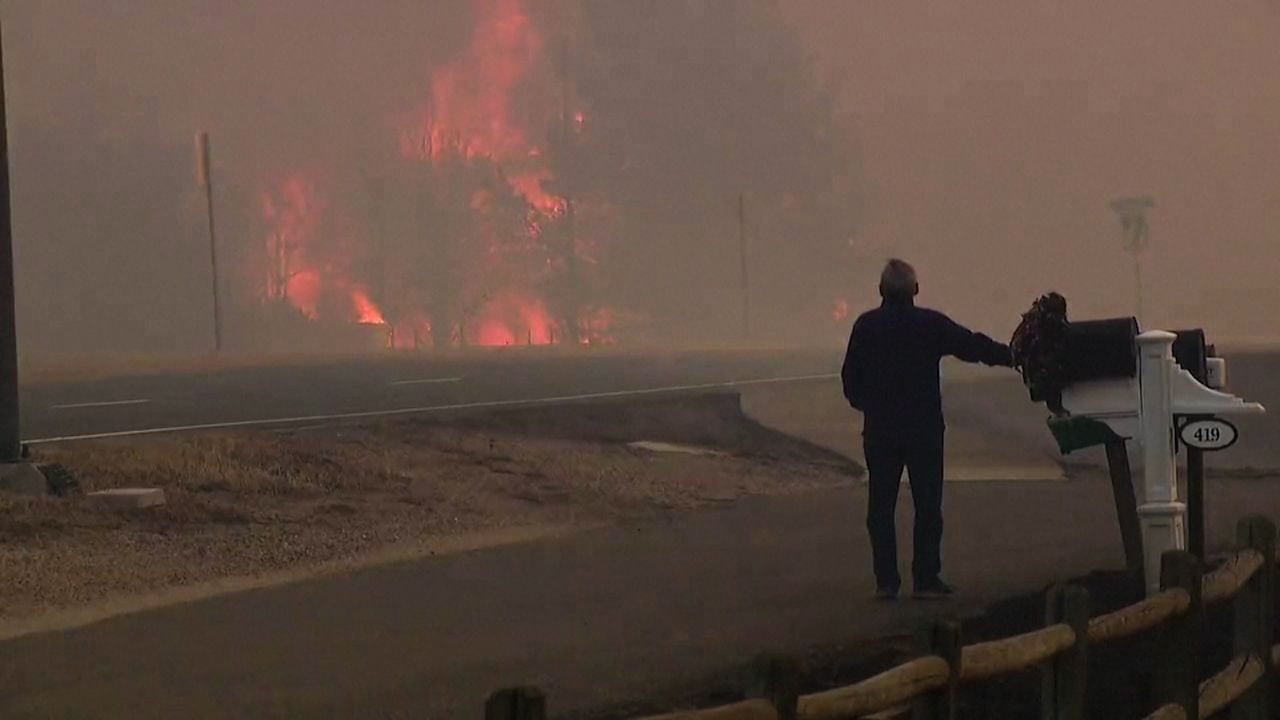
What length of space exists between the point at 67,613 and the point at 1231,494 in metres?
9.44

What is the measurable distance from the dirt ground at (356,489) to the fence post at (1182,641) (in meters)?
6.82

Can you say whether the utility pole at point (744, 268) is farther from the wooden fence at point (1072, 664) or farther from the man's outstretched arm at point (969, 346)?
the wooden fence at point (1072, 664)

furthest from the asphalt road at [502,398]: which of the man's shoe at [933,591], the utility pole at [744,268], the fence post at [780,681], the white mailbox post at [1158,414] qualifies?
the utility pole at [744,268]

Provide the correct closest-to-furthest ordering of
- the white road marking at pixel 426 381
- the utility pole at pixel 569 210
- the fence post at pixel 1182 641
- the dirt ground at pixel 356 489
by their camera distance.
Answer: the fence post at pixel 1182 641 < the dirt ground at pixel 356 489 < the white road marking at pixel 426 381 < the utility pole at pixel 569 210

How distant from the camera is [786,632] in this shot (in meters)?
9.77

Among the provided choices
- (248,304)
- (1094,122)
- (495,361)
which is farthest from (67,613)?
(1094,122)

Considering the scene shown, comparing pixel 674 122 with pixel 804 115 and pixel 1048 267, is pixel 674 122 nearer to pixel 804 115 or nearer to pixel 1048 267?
pixel 804 115

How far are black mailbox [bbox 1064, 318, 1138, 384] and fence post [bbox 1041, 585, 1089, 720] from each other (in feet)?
13.0

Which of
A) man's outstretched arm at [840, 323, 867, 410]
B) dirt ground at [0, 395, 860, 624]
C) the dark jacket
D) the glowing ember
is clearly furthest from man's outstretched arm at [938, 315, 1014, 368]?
the glowing ember

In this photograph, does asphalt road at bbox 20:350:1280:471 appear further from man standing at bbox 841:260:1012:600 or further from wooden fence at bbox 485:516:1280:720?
wooden fence at bbox 485:516:1280:720

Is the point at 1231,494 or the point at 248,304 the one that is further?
the point at 248,304

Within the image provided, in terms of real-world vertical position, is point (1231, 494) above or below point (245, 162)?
below

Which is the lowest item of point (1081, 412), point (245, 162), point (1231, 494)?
point (1231, 494)

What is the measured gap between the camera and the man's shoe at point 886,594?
10.6 meters
